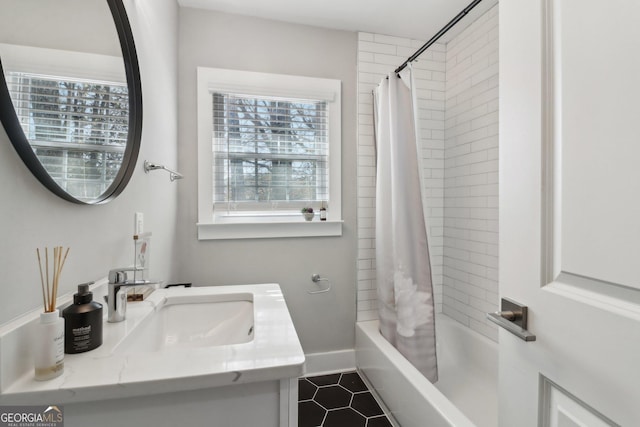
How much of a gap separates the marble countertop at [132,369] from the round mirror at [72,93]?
A: 41cm

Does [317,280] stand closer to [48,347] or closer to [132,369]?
[132,369]

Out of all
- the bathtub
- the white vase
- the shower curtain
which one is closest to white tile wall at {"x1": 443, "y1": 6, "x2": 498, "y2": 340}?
the bathtub

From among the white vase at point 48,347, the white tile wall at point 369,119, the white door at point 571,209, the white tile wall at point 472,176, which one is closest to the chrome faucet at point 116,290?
the white vase at point 48,347

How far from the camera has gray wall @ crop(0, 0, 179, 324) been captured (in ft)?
2.14

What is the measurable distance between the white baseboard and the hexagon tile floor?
41 mm

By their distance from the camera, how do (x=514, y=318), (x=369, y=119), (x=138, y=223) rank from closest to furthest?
(x=514, y=318) → (x=138, y=223) → (x=369, y=119)

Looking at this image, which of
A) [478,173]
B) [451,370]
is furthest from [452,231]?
[451,370]

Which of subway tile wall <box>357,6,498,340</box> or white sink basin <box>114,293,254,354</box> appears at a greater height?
subway tile wall <box>357,6,498,340</box>

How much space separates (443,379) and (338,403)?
0.74 m

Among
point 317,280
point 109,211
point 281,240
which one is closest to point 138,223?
point 109,211

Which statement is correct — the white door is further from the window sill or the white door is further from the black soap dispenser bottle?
the window sill

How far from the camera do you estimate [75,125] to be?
821 mm

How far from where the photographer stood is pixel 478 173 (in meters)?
2.03

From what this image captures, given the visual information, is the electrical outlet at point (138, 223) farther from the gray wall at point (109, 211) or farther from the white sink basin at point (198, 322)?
the white sink basin at point (198, 322)
